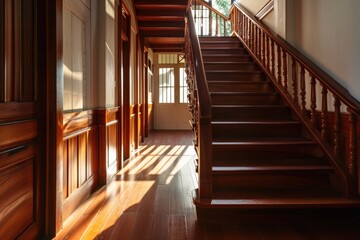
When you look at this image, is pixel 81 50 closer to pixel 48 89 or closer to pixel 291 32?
pixel 48 89

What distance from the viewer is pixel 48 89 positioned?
2.04 m

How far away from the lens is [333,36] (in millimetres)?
2834

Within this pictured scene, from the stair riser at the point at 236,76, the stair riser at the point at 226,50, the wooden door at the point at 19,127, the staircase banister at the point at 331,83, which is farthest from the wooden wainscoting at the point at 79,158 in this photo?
the stair riser at the point at 226,50

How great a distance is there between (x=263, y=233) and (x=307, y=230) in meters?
0.34

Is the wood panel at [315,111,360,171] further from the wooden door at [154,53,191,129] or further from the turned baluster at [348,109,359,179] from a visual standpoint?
the wooden door at [154,53,191,129]

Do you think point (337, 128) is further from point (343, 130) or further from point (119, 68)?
point (119, 68)

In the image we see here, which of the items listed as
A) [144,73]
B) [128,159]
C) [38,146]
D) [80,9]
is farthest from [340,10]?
[144,73]

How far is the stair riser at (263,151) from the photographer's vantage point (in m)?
2.95

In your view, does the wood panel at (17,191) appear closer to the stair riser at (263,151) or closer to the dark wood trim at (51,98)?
the dark wood trim at (51,98)

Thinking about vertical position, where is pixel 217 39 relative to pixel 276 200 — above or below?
above

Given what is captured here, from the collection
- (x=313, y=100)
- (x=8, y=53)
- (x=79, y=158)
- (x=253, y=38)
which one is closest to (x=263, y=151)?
(x=313, y=100)

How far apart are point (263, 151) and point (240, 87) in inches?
57.8

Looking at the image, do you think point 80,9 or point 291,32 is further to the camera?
point 291,32

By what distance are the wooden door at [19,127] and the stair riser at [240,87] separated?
265 cm
